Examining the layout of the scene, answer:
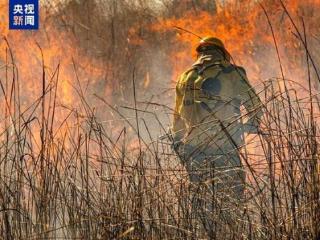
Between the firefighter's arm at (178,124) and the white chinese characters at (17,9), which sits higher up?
the white chinese characters at (17,9)

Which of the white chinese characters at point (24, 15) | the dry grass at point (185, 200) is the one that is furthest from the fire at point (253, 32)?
the dry grass at point (185, 200)

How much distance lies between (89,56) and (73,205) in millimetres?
12451

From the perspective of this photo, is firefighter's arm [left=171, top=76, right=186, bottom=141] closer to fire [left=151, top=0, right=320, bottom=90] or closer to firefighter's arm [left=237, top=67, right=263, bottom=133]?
firefighter's arm [left=237, top=67, right=263, bottom=133]

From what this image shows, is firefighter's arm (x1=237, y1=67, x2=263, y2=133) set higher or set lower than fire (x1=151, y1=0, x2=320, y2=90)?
lower

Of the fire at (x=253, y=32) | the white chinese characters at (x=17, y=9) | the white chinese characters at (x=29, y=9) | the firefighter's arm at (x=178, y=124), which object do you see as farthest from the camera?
the white chinese characters at (x=17, y=9)

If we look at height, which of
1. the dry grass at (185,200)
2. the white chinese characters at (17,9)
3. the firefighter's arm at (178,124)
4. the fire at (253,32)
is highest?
the white chinese characters at (17,9)

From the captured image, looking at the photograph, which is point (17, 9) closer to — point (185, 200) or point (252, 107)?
point (252, 107)

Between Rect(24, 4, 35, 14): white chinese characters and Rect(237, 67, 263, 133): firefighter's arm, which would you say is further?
Rect(24, 4, 35, 14): white chinese characters

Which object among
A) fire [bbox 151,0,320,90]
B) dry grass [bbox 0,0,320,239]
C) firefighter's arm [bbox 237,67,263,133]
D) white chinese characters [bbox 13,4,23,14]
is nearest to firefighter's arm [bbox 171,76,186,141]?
firefighter's arm [bbox 237,67,263,133]

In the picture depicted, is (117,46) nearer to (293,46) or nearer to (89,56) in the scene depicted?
(89,56)

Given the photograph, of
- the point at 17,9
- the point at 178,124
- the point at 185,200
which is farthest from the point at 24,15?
the point at 185,200

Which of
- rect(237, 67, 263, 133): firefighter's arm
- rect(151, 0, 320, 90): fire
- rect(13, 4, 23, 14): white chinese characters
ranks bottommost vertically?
rect(237, 67, 263, 133): firefighter's arm

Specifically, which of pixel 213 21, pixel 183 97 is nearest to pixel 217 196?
→ pixel 183 97

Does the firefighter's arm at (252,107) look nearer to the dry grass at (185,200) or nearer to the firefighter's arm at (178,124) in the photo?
the dry grass at (185,200)
